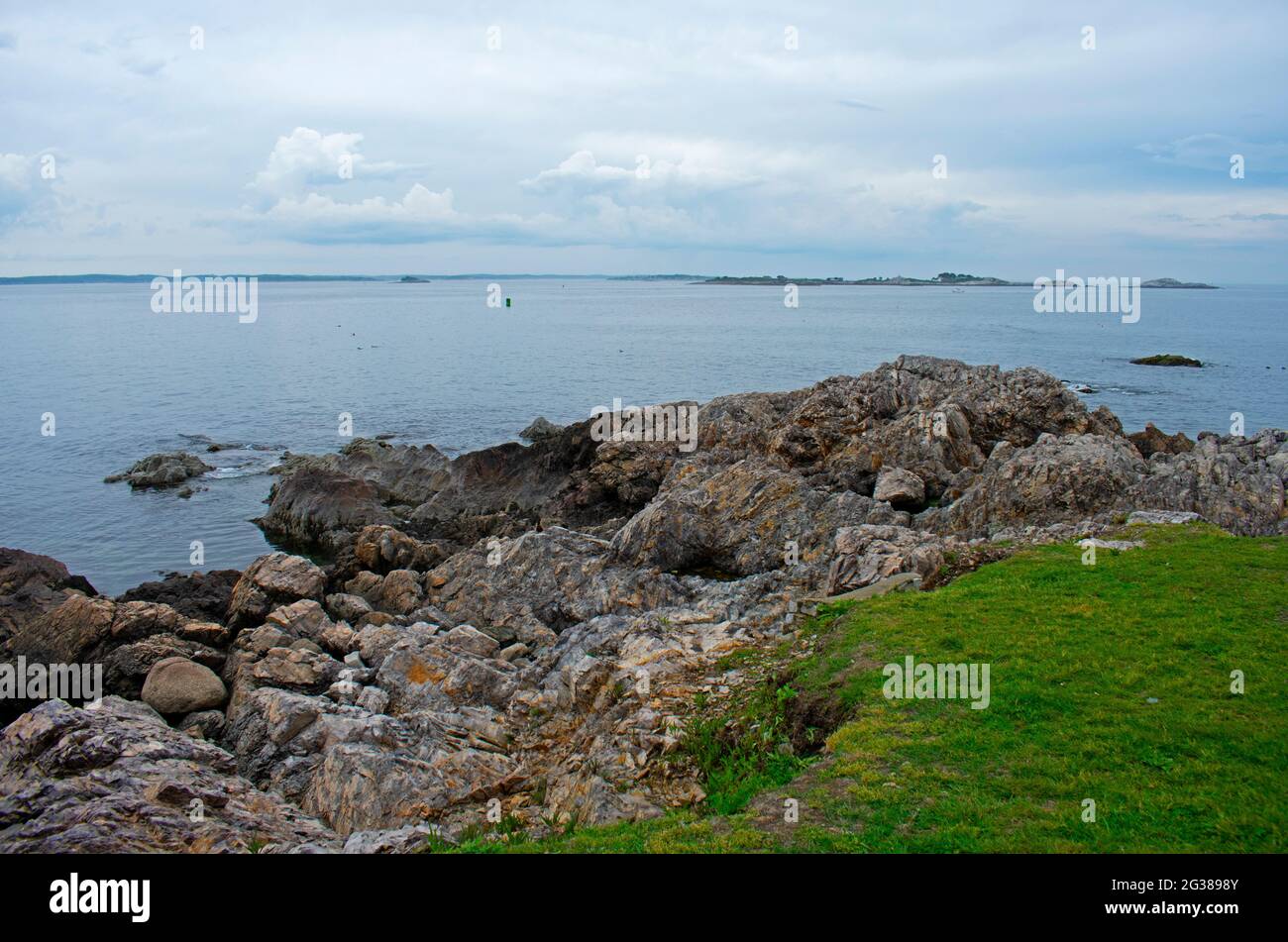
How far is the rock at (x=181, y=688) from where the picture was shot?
62.2ft

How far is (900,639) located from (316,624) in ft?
53.7

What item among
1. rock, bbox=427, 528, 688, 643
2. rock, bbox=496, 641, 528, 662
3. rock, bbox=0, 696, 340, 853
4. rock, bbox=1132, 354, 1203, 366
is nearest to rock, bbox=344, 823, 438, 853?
rock, bbox=0, 696, 340, 853

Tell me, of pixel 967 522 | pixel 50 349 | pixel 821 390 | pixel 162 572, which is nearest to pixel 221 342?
pixel 50 349

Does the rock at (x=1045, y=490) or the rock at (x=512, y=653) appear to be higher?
the rock at (x=1045, y=490)

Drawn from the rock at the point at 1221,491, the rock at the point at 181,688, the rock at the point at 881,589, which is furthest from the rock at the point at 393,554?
the rock at the point at 1221,491

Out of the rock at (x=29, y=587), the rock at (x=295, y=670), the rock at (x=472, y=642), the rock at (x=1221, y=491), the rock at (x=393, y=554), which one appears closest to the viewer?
the rock at (x=295, y=670)

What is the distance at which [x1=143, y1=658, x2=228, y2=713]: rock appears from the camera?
62.2 feet

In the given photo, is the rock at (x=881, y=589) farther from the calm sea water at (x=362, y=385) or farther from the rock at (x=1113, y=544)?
the calm sea water at (x=362, y=385)

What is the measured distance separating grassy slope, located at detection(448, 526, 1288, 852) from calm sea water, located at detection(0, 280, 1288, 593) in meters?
33.8

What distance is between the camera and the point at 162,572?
121 feet

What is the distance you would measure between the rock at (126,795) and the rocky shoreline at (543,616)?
5 centimetres

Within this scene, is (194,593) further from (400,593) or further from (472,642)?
(472,642)

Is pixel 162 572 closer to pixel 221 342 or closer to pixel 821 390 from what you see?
pixel 821 390

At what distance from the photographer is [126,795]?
12875 mm
